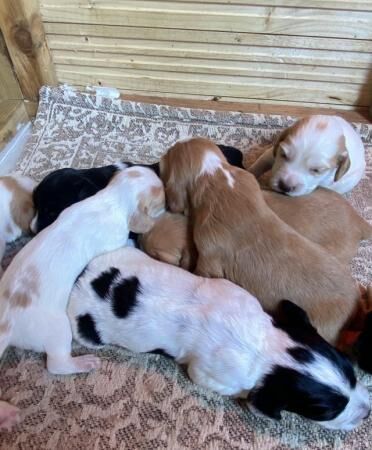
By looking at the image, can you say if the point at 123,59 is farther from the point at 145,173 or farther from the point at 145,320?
the point at 145,320

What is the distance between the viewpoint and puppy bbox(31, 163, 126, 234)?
70.1 inches

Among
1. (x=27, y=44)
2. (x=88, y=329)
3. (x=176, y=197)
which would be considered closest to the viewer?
(x=88, y=329)

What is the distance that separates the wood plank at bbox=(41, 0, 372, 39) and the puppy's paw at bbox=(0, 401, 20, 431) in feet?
6.04

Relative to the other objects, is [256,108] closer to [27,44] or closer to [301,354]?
[27,44]

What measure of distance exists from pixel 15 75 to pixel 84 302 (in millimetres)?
1615

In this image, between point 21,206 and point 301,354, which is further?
point 21,206

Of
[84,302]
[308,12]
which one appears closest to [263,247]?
[84,302]

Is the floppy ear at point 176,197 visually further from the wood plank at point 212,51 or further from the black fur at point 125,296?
the wood plank at point 212,51

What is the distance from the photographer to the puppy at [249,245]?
147cm

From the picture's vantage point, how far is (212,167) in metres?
1.62

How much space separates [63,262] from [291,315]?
753 mm

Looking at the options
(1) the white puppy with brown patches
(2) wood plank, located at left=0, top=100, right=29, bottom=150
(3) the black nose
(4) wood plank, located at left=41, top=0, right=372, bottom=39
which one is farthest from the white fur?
(2) wood plank, located at left=0, top=100, right=29, bottom=150

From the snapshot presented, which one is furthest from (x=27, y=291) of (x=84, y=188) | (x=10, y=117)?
(x=10, y=117)

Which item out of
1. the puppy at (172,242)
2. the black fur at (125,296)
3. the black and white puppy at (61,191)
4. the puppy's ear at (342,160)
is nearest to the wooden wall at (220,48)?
the puppy's ear at (342,160)
